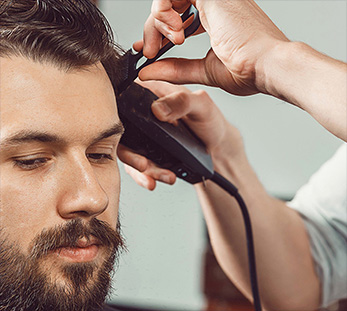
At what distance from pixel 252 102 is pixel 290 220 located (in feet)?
2.65

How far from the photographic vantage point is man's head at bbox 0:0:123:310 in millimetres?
627

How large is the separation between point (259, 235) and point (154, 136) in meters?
0.38

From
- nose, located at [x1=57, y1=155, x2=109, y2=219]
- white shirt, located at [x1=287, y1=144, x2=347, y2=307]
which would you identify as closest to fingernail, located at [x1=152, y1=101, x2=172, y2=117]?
nose, located at [x1=57, y1=155, x2=109, y2=219]

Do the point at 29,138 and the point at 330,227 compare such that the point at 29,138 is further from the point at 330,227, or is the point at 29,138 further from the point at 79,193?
the point at 330,227

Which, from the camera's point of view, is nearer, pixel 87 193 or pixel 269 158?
pixel 87 193

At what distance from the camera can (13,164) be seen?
633 millimetres

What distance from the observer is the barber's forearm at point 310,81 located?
578mm

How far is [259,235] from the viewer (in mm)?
1075

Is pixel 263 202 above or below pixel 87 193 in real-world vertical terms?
below

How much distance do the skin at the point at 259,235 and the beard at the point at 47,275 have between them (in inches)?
14.5

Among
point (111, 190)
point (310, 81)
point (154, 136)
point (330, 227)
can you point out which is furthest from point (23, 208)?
point (330, 227)

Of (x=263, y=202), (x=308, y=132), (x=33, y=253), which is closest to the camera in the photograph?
(x=33, y=253)

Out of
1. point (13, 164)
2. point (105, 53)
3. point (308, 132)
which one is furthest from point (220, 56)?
point (308, 132)

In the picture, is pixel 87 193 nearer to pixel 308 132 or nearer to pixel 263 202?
pixel 263 202
